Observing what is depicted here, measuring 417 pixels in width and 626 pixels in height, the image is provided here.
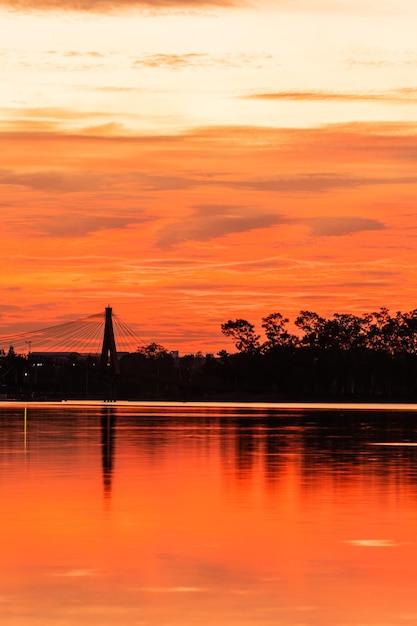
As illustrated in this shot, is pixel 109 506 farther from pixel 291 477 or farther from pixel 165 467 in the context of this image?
pixel 165 467

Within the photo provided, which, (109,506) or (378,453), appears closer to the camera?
(109,506)

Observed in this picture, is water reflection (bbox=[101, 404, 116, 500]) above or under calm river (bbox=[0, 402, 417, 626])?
above

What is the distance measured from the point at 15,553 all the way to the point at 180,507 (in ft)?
28.6

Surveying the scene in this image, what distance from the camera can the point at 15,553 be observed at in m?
23.3

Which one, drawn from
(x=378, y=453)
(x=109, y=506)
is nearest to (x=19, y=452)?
(x=378, y=453)

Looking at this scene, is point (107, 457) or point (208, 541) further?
point (107, 457)

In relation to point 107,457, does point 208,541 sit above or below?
below

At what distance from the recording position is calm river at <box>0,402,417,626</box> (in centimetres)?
1769

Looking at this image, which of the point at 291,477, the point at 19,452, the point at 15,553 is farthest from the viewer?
the point at 19,452

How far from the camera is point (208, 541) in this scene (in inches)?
985

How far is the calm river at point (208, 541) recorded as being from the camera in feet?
58.0

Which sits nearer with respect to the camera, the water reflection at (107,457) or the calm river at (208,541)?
the calm river at (208,541)

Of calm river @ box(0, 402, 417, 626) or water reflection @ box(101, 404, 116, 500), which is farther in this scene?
water reflection @ box(101, 404, 116, 500)

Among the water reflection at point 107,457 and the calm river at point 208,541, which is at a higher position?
the water reflection at point 107,457
